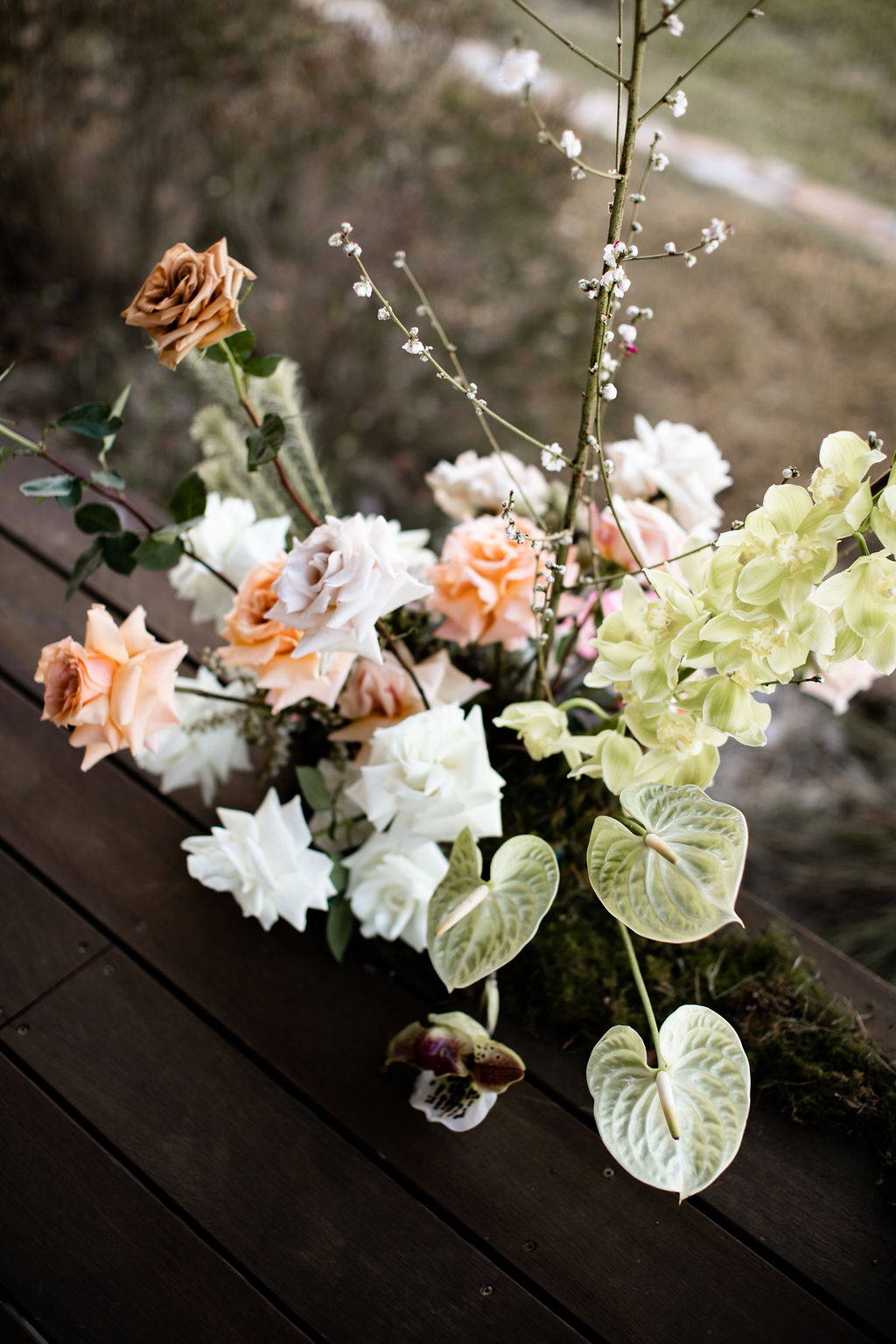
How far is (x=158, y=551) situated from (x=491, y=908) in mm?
381

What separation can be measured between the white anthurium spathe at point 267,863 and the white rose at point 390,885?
35 mm

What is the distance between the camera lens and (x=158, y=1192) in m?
0.75

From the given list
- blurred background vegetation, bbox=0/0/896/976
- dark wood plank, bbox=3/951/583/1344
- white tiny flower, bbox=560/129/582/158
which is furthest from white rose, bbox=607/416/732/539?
blurred background vegetation, bbox=0/0/896/976

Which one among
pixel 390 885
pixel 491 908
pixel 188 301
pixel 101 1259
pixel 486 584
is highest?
pixel 188 301

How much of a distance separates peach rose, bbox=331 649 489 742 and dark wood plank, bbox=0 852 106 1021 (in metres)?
0.30

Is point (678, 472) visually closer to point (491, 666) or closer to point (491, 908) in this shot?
point (491, 666)

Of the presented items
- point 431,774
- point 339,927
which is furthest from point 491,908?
point 339,927

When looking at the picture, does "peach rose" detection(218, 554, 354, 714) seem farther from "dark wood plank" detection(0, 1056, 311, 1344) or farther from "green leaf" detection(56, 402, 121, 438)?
"dark wood plank" detection(0, 1056, 311, 1344)

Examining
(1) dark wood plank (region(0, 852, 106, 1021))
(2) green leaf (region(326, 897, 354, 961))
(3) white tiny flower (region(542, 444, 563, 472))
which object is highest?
(3) white tiny flower (region(542, 444, 563, 472))

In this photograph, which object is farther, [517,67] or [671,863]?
[517,67]

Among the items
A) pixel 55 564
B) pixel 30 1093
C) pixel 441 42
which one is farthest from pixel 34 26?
pixel 30 1093

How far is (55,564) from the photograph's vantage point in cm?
121

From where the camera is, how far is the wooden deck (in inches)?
27.6

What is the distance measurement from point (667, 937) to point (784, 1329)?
324 mm
